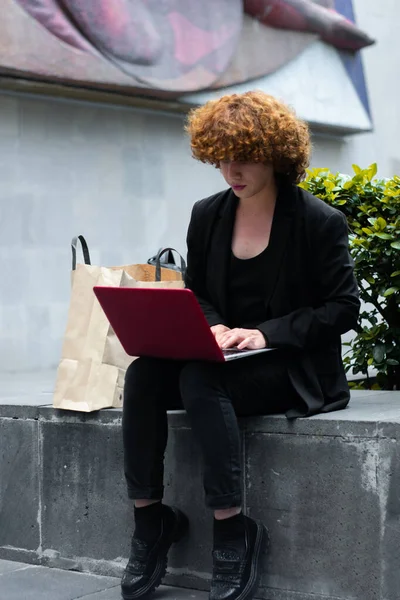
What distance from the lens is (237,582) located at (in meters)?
2.88

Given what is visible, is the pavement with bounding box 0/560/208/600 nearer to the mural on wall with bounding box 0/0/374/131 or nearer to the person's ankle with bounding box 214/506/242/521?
the person's ankle with bounding box 214/506/242/521

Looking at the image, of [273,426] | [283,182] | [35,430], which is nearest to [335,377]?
[273,426]

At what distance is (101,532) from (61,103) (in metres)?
4.60

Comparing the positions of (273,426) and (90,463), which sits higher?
(273,426)

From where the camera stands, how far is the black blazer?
9.95 ft

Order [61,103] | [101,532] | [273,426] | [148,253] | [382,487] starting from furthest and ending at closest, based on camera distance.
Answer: [148,253] < [61,103] < [101,532] < [273,426] < [382,487]

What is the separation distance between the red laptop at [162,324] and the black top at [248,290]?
9.2 inches

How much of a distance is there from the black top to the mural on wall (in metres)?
4.04

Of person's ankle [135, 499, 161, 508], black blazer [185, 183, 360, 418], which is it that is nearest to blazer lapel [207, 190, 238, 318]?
black blazer [185, 183, 360, 418]

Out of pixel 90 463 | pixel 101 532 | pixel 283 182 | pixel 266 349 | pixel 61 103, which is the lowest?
pixel 101 532

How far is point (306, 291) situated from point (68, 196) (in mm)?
4650

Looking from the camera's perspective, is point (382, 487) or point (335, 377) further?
point (335, 377)

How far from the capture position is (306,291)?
124 inches

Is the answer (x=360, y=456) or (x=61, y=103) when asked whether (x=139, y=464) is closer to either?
(x=360, y=456)
